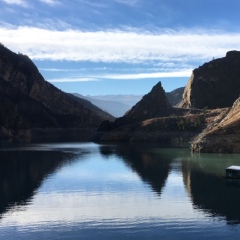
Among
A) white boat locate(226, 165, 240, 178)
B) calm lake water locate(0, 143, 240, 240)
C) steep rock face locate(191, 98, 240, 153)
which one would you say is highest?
steep rock face locate(191, 98, 240, 153)

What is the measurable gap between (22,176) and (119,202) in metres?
35.3

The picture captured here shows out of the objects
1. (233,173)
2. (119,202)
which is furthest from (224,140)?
(119,202)

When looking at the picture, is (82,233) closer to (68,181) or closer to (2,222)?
(2,222)

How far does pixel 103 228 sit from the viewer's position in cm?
4419

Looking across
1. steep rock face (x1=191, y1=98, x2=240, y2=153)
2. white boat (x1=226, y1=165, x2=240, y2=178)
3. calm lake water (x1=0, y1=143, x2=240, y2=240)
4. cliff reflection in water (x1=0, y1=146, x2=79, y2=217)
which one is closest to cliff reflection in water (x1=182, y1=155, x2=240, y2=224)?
calm lake water (x1=0, y1=143, x2=240, y2=240)

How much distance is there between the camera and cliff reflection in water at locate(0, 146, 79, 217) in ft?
199

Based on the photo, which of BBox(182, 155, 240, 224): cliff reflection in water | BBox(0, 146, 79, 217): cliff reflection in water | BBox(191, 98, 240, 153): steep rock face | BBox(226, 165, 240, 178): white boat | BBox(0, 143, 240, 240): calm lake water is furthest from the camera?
BBox(191, 98, 240, 153): steep rock face

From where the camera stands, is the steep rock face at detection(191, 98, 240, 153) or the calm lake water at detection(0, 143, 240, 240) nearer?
the calm lake water at detection(0, 143, 240, 240)

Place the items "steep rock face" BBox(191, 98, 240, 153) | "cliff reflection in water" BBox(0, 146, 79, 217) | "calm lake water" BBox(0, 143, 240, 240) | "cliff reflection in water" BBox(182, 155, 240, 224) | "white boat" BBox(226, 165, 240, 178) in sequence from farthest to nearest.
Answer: "steep rock face" BBox(191, 98, 240, 153) → "white boat" BBox(226, 165, 240, 178) → "cliff reflection in water" BBox(0, 146, 79, 217) → "cliff reflection in water" BBox(182, 155, 240, 224) → "calm lake water" BBox(0, 143, 240, 240)

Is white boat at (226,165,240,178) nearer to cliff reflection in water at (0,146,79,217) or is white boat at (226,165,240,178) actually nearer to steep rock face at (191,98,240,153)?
cliff reflection in water at (0,146,79,217)

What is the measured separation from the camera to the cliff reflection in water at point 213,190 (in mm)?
51750

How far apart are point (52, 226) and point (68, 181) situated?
3522 cm

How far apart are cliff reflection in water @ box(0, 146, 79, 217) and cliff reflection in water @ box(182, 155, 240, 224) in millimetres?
24746

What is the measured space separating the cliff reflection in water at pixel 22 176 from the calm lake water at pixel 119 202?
0.46ft
